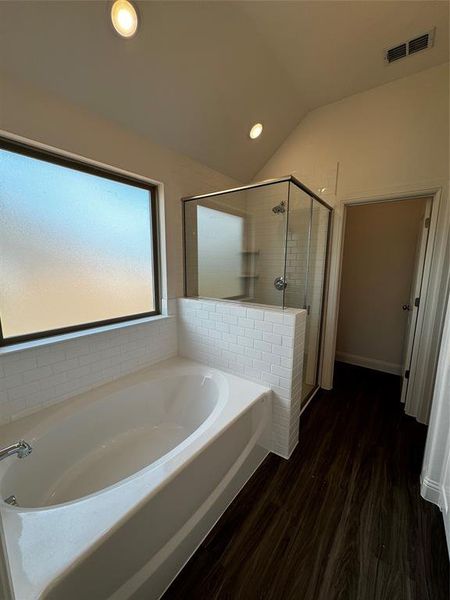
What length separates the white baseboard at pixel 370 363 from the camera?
3049mm

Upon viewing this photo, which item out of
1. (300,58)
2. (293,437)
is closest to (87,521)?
(293,437)

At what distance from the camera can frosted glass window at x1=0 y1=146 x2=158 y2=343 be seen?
141 centimetres

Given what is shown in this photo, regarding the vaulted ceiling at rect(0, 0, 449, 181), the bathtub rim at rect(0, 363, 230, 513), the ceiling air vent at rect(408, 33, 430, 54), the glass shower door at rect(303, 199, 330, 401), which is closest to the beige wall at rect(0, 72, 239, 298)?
the vaulted ceiling at rect(0, 0, 449, 181)

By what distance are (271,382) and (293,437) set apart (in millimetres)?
476

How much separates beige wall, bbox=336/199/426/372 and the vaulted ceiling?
4.41ft

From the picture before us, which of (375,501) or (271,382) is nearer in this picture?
(375,501)

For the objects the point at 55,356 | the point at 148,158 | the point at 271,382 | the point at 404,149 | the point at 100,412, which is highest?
the point at 404,149

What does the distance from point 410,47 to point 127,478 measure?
3.17 m

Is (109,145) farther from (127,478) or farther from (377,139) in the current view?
(377,139)

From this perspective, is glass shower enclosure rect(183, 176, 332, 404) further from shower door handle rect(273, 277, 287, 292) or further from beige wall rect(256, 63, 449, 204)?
beige wall rect(256, 63, 449, 204)

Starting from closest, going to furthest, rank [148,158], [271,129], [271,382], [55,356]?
[55,356] < [271,382] < [148,158] < [271,129]

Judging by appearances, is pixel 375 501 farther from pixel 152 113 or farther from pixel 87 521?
pixel 152 113

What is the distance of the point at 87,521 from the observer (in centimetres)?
85

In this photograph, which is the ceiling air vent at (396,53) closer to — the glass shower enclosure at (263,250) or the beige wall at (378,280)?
the glass shower enclosure at (263,250)
